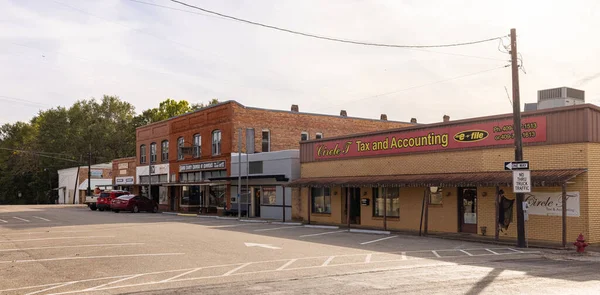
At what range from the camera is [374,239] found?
21578mm

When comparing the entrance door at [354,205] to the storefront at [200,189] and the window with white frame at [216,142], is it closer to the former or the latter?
the storefront at [200,189]

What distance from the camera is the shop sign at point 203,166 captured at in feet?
145

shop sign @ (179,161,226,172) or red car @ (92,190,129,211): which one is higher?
shop sign @ (179,161,226,172)

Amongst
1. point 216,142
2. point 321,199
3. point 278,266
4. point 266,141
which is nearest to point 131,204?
point 216,142

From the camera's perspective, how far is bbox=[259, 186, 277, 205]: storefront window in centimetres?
3681

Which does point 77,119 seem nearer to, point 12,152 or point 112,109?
point 112,109

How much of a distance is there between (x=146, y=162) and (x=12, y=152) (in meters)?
50.8

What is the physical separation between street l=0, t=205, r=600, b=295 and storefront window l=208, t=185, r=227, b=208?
21304mm

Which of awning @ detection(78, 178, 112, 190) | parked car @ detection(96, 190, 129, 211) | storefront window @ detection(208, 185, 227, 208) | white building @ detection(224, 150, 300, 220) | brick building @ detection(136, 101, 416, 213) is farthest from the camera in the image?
awning @ detection(78, 178, 112, 190)

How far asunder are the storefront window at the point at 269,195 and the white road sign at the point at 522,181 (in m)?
20.1

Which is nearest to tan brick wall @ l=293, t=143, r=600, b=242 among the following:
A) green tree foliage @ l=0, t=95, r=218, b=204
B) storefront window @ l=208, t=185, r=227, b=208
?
storefront window @ l=208, t=185, r=227, b=208

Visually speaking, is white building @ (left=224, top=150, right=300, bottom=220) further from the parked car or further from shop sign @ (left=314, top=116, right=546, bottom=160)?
the parked car

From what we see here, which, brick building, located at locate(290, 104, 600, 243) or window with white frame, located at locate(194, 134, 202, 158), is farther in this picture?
window with white frame, located at locate(194, 134, 202, 158)

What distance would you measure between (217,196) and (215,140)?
4.73 m
